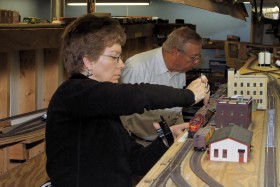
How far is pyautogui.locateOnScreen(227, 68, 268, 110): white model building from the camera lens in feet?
13.7

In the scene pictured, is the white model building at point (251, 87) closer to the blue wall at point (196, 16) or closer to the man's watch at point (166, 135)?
the man's watch at point (166, 135)

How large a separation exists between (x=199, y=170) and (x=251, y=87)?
1756 mm

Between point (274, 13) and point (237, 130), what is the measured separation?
184 inches

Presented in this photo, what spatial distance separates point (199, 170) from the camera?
104 inches

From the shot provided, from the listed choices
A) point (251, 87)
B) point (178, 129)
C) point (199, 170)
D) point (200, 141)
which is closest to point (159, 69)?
point (251, 87)

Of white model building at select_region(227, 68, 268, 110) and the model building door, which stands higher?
white model building at select_region(227, 68, 268, 110)

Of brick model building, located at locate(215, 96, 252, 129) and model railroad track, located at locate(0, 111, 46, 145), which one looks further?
model railroad track, located at locate(0, 111, 46, 145)

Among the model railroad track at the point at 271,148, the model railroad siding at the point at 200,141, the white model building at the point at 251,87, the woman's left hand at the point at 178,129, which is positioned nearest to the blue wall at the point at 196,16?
the model railroad track at the point at 271,148

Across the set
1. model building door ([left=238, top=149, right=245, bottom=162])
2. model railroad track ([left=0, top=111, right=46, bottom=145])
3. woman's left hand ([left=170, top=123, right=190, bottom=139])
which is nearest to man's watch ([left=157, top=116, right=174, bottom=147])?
woman's left hand ([left=170, top=123, right=190, bottom=139])

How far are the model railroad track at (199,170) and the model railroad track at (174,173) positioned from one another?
66 millimetres

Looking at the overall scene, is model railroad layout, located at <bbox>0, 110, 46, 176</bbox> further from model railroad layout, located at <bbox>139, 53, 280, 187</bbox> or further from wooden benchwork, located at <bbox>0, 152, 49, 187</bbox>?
model railroad layout, located at <bbox>139, 53, 280, 187</bbox>

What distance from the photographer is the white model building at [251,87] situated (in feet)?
13.7

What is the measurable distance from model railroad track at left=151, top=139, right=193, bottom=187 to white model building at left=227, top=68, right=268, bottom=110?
4.68ft

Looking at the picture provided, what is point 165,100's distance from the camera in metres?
2.54
